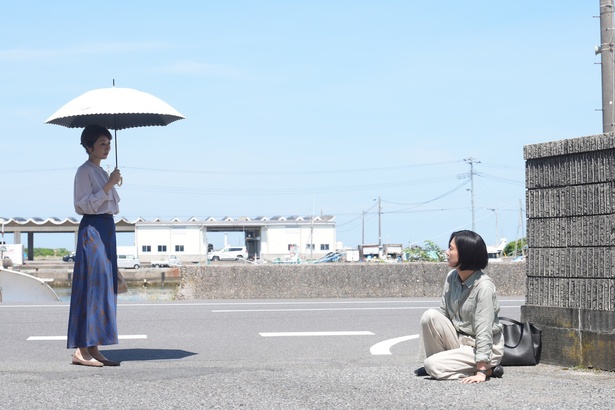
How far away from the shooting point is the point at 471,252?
6.71 m

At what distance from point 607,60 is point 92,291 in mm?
10950

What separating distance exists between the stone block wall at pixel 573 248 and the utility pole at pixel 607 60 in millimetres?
8430

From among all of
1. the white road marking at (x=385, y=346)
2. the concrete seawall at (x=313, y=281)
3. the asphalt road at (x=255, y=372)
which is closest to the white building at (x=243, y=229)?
the concrete seawall at (x=313, y=281)

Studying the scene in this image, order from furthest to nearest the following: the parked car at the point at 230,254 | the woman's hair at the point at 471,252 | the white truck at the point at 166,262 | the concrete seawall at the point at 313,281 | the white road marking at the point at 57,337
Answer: the parked car at the point at 230,254 < the white truck at the point at 166,262 < the concrete seawall at the point at 313,281 < the white road marking at the point at 57,337 < the woman's hair at the point at 471,252

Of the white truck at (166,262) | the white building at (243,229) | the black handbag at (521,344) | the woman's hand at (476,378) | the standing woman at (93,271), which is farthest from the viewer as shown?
the white building at (243,229)

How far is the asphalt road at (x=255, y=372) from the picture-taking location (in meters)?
5.65

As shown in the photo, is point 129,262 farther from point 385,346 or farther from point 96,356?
point 96,356

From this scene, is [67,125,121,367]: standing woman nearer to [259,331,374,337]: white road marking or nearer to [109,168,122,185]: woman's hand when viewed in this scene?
[109,168,122,185]: woman's hand

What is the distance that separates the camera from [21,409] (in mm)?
5348

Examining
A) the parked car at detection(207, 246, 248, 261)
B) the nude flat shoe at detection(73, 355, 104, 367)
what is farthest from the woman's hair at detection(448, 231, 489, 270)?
the parked car at detection(207, 246, 248, 261)

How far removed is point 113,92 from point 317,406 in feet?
12.8

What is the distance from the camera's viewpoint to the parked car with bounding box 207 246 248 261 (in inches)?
4550

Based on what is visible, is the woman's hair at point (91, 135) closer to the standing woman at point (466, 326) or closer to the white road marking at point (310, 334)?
the standing woman at point (466, 326)

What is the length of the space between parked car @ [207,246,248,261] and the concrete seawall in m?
97.2
